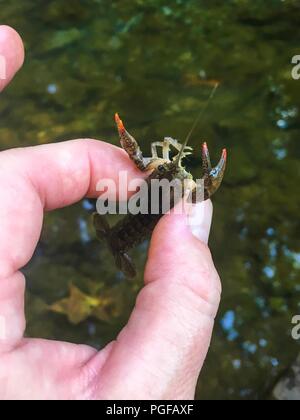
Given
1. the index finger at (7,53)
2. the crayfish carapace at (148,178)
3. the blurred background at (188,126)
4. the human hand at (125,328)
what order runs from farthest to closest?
the blurred background at (188,126) < the crayfish carapace at (148,178) < the index finger at (7,53) < the human hand at (125,328)

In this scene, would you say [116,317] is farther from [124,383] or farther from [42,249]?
[124,383]

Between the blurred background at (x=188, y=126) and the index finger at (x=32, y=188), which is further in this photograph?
the blurred background at (x=188, y=126)

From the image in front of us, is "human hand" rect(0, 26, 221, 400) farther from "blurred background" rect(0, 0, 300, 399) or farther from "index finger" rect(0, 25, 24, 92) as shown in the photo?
"blurred background" rect(0, 0, 300, 399)

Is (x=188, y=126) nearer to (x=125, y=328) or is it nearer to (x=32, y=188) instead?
(x=32, y=188)

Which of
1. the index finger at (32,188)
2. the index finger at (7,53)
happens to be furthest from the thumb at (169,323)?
the index finger at (7,53)

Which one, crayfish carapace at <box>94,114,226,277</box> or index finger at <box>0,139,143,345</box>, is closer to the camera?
index finger at <box>0,139,143,345</box>

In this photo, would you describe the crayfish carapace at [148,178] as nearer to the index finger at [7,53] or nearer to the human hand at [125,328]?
the human hand at [125,328]

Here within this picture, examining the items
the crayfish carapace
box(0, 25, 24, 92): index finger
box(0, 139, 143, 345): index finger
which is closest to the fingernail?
the crayfish carapace
